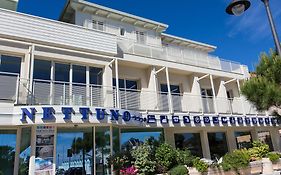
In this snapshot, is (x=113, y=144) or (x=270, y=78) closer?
(x=270, y=78)

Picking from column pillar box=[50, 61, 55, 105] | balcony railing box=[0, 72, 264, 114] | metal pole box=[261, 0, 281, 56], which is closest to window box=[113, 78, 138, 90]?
balcony railing box=[0, 72, 264, 114]

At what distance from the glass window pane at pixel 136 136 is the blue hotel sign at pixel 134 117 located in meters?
1.33

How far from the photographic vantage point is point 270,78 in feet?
33.1

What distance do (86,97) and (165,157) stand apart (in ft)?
16.8

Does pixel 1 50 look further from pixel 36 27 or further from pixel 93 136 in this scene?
pixel 93 136

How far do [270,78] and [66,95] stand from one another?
9.22m

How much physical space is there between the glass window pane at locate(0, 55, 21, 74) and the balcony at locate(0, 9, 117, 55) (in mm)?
988

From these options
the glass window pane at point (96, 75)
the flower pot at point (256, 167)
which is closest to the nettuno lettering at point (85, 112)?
the glass window pane at point (96, 75)

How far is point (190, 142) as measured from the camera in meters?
17.2

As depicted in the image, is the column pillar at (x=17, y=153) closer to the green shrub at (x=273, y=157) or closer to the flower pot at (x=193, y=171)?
the flower pot at (x=193, y=171)

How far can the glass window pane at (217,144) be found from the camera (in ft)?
59.5

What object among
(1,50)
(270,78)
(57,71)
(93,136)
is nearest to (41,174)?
(93,136)

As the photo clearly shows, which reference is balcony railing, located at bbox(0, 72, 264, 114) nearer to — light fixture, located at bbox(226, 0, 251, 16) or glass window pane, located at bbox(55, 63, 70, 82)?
glass window pane, located at bbox(55, 63, 70, 82)

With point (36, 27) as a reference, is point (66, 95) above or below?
below
